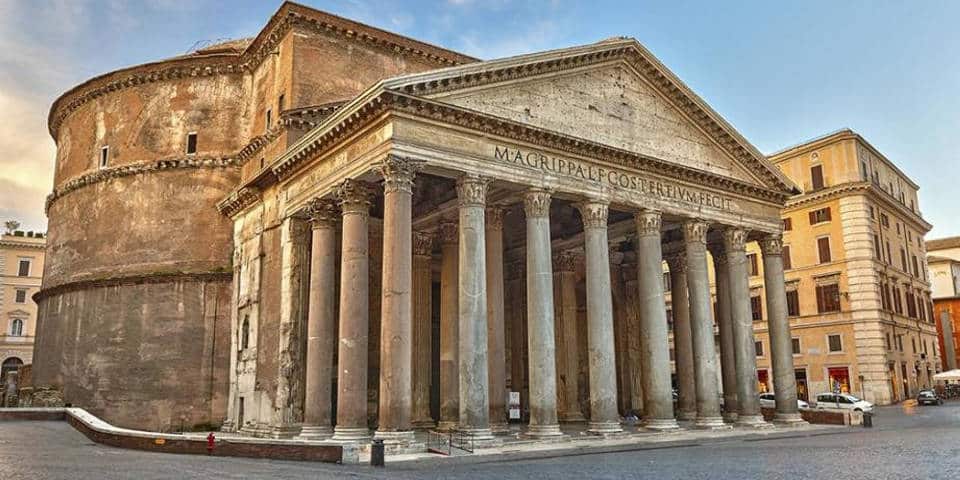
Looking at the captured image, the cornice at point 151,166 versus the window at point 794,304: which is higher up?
the cornice at point 151,166

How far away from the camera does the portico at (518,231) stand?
15281 millimetres

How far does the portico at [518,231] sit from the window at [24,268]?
3799 centimetres

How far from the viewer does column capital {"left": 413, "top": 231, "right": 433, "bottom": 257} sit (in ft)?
70.4

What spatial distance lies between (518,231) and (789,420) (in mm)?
10030

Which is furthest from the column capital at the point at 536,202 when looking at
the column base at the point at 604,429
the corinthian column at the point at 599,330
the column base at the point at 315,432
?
the column base at the point at 315,432

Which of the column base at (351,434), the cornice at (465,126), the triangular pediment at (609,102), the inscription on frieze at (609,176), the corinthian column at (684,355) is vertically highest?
the triangular pediment at (609,102)

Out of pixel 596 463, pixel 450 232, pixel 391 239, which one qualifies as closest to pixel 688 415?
pixel 450 232

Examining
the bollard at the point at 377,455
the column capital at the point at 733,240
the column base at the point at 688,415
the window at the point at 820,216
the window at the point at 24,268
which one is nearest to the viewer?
the bollard at the point at 377,455

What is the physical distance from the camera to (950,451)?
46.0 ft

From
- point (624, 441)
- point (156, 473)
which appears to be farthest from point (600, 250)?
point (156, 473)

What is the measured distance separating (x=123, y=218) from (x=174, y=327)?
15.0 feet

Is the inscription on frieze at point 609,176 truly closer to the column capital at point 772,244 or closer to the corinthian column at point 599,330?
the corinthian column at point 599,330

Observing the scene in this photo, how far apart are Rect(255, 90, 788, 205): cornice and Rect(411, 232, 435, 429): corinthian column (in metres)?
4.41

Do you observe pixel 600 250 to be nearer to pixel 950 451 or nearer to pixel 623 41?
pixel 623 41
